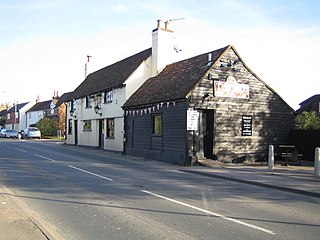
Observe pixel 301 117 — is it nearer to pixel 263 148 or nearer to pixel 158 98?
pixel 263 148

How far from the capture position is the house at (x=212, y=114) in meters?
→ 18.8

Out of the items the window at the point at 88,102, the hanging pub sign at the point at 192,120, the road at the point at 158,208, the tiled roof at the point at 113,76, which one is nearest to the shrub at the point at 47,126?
the tiled roof at the point at 113,76

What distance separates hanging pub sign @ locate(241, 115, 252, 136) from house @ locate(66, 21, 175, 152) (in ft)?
26.8

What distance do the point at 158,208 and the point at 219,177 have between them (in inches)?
247

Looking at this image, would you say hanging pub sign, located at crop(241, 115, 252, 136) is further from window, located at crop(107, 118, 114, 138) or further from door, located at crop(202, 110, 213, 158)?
window, located at crop(107, 118, 114, 138)

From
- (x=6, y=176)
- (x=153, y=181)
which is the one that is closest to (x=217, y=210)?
(x=153, y=181)

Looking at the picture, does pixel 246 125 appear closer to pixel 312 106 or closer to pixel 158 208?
pixel 158 208

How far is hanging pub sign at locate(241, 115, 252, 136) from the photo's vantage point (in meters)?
20.5

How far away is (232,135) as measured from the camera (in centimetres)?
2002

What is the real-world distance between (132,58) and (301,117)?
Answer: 13.9 meters

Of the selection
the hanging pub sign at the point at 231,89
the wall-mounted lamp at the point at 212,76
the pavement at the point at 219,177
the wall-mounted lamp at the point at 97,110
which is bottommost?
the pavement at the point at 219,177

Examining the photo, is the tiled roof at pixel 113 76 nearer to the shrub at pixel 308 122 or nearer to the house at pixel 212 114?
the house at pixel 212 114

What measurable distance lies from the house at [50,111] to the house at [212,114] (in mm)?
37286

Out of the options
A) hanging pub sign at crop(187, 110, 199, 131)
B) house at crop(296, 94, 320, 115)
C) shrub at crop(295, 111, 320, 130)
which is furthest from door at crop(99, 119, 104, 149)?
house at crop(296, 94, 320, 115)
